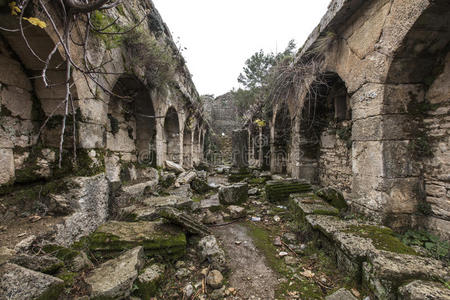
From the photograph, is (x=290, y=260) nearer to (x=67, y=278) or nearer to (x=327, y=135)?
(x=67, y=278)

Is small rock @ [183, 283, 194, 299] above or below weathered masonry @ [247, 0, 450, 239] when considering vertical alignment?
below

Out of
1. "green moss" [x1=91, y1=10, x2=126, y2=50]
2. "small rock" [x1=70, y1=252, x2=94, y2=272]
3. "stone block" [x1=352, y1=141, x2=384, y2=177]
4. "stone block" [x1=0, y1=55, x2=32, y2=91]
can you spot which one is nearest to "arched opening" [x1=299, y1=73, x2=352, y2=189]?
"stone block" [x1=352, y1=141, x2=384, y2=177]

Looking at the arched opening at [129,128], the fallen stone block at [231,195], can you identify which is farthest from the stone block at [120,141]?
the fallen stone block at [231,195]

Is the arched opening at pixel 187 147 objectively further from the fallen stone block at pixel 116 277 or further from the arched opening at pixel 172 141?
the fallen stone block at pixel 116 277

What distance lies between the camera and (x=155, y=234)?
212 centimetres

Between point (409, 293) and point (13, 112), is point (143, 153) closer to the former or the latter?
point (13, 112)

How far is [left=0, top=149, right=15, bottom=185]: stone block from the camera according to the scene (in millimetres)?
1903

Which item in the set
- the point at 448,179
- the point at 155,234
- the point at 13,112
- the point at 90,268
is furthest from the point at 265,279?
the point at 13,112

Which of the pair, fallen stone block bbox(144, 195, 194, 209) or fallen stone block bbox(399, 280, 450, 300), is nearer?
fallen stone block bbox(399, 280, 450, 300)

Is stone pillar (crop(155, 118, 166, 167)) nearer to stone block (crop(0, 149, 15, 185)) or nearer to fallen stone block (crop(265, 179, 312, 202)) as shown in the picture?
stone block (crop(0, 149, 15, 185))

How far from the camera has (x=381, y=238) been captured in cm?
188

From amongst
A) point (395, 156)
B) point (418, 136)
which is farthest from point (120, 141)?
point (418, 136)

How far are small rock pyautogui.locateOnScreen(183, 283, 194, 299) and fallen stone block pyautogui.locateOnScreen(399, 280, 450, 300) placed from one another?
1.68 metres

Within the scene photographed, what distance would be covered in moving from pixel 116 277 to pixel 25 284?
0.55 metres
